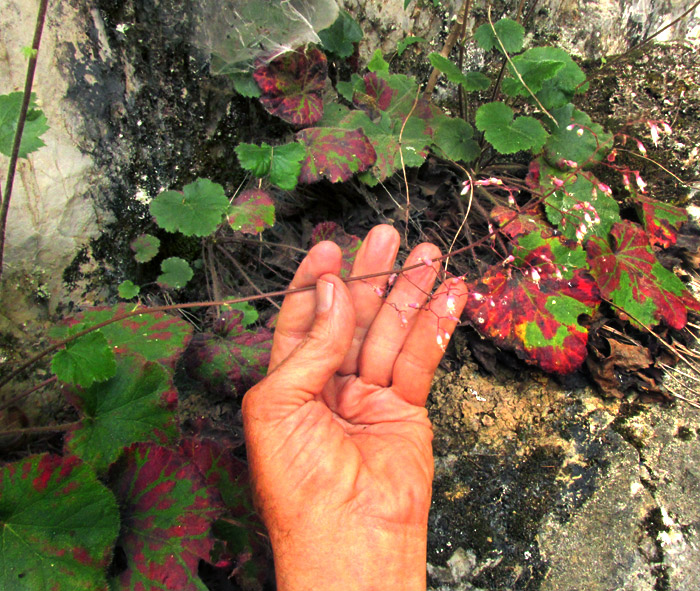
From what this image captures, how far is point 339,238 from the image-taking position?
6.81ft

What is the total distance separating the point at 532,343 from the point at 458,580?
837mm

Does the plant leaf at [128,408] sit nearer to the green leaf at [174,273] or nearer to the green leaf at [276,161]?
the green leaf at [174,273]

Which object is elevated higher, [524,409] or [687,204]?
[687,204]

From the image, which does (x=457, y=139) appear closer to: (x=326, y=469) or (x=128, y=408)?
(x=326, y=469)

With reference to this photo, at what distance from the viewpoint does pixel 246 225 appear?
181cm

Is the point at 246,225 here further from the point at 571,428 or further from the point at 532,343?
the point at 571,428

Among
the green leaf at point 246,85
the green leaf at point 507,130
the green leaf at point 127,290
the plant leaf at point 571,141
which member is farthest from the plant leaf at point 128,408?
the plant leaf at point 571,141

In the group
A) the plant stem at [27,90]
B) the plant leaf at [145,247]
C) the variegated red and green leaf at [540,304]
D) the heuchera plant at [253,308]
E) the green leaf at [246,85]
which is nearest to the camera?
the plant stem at [27,90]

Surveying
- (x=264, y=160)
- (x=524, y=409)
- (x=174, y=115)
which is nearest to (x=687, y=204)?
(x=524, y=409)

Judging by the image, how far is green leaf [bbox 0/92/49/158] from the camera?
130cm

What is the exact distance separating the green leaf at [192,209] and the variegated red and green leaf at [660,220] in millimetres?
1838

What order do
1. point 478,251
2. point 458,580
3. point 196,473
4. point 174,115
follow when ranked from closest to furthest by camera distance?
point 196,473 < point 458,580 < point 174,115 < point 478,251

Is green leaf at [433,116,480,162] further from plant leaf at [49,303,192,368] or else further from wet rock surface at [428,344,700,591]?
plant leaf at [49,303,192,368]

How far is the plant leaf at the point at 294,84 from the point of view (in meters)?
2.02
